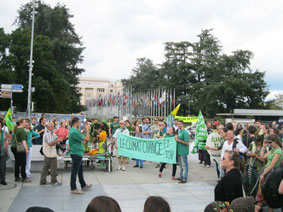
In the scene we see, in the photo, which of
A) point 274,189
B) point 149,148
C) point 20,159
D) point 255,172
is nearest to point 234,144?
point 255,172

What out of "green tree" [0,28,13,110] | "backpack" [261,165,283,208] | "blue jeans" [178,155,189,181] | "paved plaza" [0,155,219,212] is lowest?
"paved plaza" [0,155,219,212]

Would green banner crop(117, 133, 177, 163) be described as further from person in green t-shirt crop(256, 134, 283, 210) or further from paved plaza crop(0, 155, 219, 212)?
person in green t-shirt crop(256, 134, 283, 210)

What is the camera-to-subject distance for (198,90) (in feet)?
179

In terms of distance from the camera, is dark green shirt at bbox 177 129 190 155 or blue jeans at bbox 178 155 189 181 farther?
dark green shirt at bbox 177 129 190 155

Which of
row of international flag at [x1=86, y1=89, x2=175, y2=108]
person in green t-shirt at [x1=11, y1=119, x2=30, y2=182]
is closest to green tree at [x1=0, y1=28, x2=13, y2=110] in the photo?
row of international flag at [x1=86, y1=89, x2=175, y2=108]

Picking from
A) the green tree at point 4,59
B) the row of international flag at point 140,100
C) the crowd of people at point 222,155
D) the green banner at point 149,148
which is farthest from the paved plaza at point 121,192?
the green tree at point 4,59

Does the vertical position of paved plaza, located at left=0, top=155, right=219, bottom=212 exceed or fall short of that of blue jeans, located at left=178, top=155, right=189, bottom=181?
it falls short

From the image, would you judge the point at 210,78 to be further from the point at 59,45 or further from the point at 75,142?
the point at 75,142

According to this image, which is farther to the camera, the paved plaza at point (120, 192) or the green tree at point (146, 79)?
the green tree at point (146, 79)

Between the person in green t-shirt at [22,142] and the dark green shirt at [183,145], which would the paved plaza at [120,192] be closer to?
the person in green t-shirt at [22,142]

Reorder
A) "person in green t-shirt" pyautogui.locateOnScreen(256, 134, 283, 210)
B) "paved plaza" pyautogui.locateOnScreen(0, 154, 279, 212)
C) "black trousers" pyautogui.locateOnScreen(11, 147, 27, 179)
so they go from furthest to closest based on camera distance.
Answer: "black trousers" pyautogui.locateOnScreen(11, 147, 27, 179)
"paved plaza" pyautogui.locateOnScreen(0, 154, 279, 212)
"person in green t-shirt" pyautogui.locateOnScreen(256, 134, 283, 210)

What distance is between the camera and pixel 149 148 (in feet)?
34.9

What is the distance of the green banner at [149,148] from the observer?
9742mm

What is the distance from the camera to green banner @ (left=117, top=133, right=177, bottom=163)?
9.74 meters
